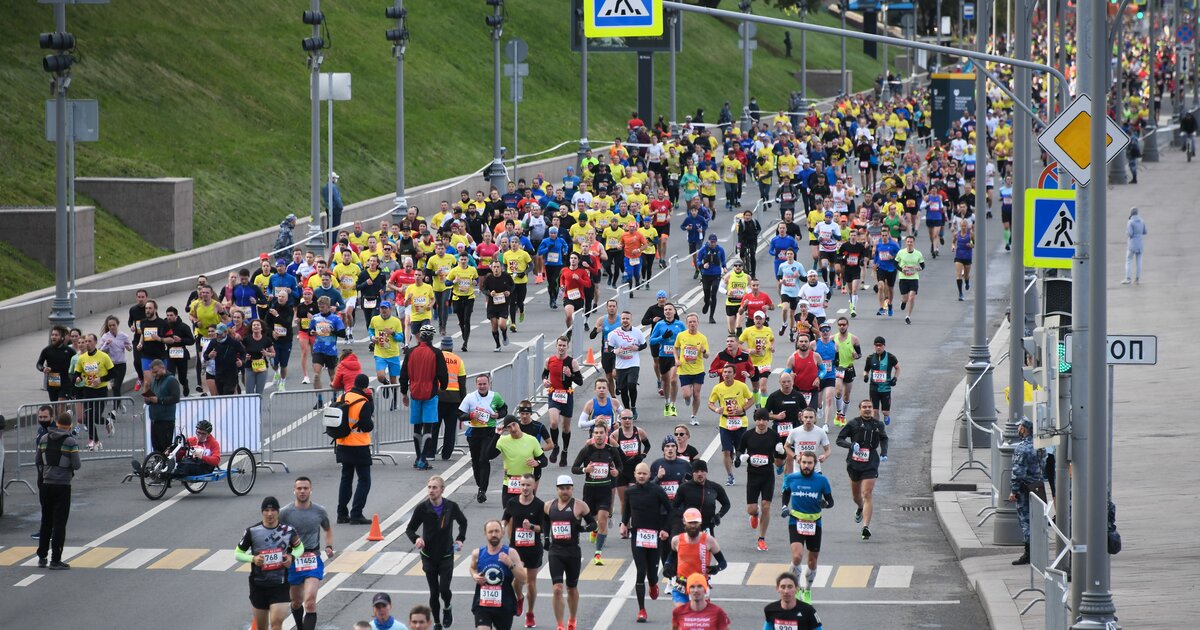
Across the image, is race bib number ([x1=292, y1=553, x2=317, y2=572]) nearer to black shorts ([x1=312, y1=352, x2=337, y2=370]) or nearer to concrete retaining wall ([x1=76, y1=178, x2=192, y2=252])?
black shorts ([x1=312, y1=352, x2=337, y2=370])

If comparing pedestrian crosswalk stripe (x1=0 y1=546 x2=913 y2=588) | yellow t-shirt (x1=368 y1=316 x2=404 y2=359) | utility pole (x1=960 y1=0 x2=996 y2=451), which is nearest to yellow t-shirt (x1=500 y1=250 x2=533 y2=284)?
yellow t-shirt (x1=368 y1=316 x2=404 y2=359)

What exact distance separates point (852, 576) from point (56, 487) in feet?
26.4

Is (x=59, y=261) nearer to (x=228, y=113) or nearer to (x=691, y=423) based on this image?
(x=691, y=423)

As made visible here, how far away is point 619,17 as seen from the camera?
59.9ft

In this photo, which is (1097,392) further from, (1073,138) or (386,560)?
(386,560)

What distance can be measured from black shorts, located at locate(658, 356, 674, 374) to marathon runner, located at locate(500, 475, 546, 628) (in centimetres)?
984

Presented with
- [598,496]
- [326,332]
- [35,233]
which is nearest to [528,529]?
[598,496]

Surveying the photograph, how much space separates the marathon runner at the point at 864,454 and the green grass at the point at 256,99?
18871mm

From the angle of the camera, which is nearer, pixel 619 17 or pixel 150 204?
pixel 619 17

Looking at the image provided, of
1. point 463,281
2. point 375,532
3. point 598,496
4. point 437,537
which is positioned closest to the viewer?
point 437,537

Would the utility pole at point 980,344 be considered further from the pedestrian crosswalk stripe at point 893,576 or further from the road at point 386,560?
the pedestrian crosswalk stripe at point 893,576

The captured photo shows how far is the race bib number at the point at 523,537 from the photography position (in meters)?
17.1

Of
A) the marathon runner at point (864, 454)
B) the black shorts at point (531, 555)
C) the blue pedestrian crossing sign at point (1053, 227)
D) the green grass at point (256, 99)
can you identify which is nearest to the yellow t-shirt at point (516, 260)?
the green grass at point (256, 99)

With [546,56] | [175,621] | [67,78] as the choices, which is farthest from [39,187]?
[546,56]
